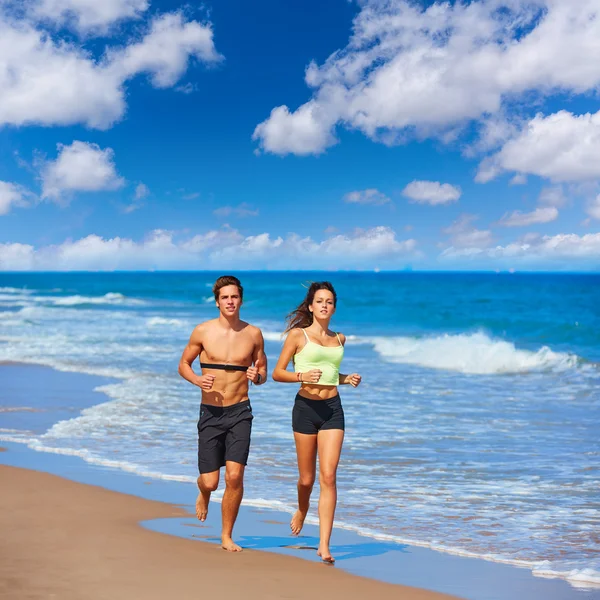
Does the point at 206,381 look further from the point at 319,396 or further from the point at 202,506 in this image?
the point at 202,506

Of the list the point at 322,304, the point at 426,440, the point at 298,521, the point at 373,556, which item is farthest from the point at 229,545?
the point at 426,440

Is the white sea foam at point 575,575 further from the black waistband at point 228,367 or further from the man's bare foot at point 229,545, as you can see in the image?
the black waistband at point 228,367

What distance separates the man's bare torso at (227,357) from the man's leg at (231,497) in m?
0.47

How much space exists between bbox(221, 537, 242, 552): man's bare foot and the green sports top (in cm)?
135

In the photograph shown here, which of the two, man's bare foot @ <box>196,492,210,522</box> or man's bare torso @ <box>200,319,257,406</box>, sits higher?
man's bare torso @ <box>200,319,257,406</box>

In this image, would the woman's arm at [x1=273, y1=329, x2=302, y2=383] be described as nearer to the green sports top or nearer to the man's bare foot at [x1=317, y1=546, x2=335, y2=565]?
the green sports top

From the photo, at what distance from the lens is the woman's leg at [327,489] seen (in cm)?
575

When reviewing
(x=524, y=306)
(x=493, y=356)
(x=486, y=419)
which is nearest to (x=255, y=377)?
(x=486, y=419)

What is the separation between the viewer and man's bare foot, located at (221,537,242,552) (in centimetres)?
587

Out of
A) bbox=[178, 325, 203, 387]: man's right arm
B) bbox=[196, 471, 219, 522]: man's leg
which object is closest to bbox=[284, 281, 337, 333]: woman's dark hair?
bbox=[178, 325, 203, 387]: man's right arm

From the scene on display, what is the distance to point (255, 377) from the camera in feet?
19.0

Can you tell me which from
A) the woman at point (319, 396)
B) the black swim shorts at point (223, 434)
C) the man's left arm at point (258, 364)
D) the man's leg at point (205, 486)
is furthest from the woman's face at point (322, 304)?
the man's leg at point (205, 486)

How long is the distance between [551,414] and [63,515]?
9.37 metres

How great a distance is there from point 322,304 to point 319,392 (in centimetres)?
66
